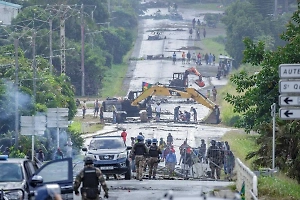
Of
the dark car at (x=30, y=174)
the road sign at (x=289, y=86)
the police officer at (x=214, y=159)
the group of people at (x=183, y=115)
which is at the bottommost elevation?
the group of people at (x=183, y=115)

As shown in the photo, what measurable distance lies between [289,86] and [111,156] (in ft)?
41.6

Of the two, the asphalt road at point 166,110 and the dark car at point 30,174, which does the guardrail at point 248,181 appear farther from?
the dark car at point 30,174

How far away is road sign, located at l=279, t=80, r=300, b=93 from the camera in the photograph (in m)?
22.3

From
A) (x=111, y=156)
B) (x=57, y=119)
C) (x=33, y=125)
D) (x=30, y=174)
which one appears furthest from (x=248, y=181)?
(x=57, y=119)

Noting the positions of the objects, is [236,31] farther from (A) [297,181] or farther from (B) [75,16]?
(A) [297,181]

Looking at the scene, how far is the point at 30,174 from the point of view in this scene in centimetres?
2183

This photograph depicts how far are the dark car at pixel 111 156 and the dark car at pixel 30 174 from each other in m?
11.8

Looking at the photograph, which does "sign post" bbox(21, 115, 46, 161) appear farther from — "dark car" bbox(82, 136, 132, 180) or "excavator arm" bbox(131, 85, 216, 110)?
"excavator arm" bbox(131, 85, 216, 110)

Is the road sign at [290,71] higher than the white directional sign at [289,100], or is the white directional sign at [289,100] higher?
the road sign at [290,71]

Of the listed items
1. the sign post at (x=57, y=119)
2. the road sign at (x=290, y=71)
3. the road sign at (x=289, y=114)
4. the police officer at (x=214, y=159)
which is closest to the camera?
the road sign at (x=289, y=114)

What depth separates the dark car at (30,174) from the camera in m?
21.2

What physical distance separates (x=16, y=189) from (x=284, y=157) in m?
12.2

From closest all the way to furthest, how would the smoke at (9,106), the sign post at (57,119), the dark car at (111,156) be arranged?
the dark car at (111,156), the sign post at (57,119), the smoke at (9,106)

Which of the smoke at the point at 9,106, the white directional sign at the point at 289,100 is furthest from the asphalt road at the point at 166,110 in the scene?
the smoke at the point at 9,106
